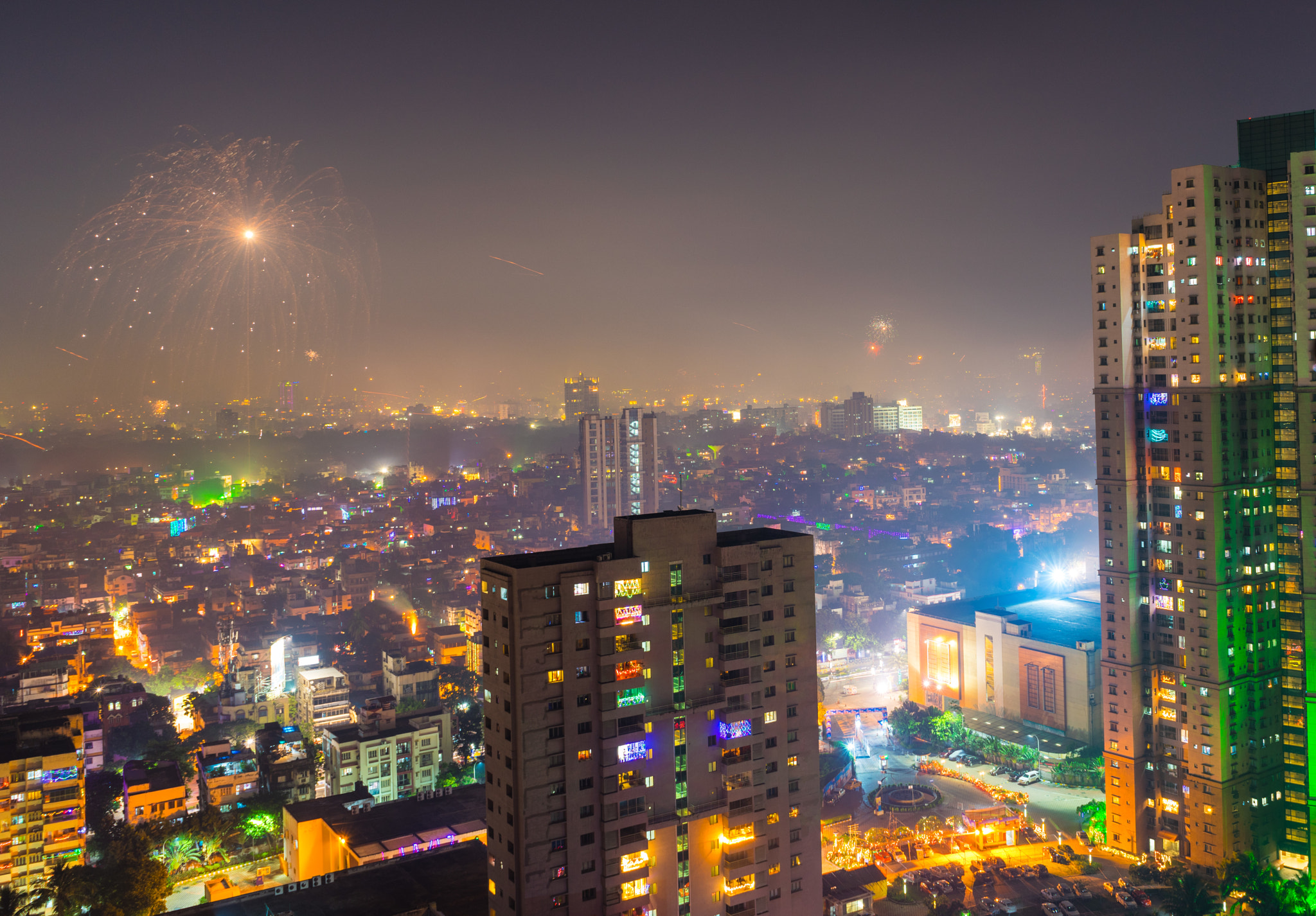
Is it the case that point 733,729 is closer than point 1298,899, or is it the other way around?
point 733,729

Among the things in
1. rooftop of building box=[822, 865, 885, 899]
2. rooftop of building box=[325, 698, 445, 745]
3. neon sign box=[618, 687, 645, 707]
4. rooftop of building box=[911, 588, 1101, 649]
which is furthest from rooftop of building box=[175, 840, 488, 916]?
rooftop of building box=[911, 588, 1101, 649]

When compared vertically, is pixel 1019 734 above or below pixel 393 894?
below

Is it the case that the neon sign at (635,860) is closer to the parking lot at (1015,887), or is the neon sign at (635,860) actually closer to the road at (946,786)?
the parking lot at (1015,887)

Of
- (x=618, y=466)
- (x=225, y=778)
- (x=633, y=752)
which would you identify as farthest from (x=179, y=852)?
(x=618, y=466)

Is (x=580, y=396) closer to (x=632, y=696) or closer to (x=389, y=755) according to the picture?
(x=389, y=755)

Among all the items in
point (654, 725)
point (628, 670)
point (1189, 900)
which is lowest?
point (1189, 900)

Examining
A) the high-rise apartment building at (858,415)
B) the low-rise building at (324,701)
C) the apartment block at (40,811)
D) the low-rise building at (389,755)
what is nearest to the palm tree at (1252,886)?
the low-rise building at (389,755)

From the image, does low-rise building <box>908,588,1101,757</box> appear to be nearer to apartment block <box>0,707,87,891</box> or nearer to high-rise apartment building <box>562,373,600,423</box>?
apartment block <box>0,707,87,891</box>
